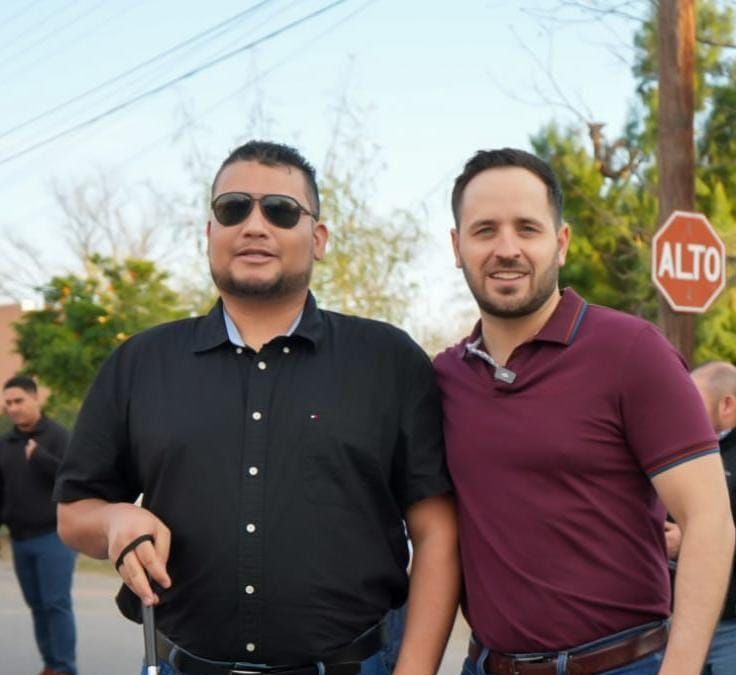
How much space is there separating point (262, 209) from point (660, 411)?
1.00 meters

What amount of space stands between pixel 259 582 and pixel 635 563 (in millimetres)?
803

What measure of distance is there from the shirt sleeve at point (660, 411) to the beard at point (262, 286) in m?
0.77

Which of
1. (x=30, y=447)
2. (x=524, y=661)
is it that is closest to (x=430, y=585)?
(x=524, y=661)

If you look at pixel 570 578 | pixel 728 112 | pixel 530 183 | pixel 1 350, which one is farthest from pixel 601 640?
pixel 1 350

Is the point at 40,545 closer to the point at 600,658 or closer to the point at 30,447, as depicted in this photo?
the point at 30,447

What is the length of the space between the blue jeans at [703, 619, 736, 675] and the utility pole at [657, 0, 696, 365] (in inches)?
175

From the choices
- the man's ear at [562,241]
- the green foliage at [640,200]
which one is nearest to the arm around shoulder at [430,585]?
the man's ear at [562,241]

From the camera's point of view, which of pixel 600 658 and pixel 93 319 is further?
pixel 93 319

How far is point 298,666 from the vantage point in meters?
2.85

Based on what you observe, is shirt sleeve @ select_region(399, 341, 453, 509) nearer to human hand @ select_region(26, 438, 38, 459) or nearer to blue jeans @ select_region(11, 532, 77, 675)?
blue jeans @ select_region(11, 532, 77, 675)

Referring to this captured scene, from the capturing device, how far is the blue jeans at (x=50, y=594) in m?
8.38

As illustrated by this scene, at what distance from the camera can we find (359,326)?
3.11m

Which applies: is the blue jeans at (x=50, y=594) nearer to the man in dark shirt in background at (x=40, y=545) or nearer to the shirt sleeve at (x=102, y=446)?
the man in dark shirt in background at (x=40, y=545)

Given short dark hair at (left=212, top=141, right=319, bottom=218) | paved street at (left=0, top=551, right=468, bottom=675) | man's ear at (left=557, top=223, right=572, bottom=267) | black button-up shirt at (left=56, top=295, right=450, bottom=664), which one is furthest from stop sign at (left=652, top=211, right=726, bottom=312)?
black button-up shirt at (left=56, top=295, right=450, bottom=664)
